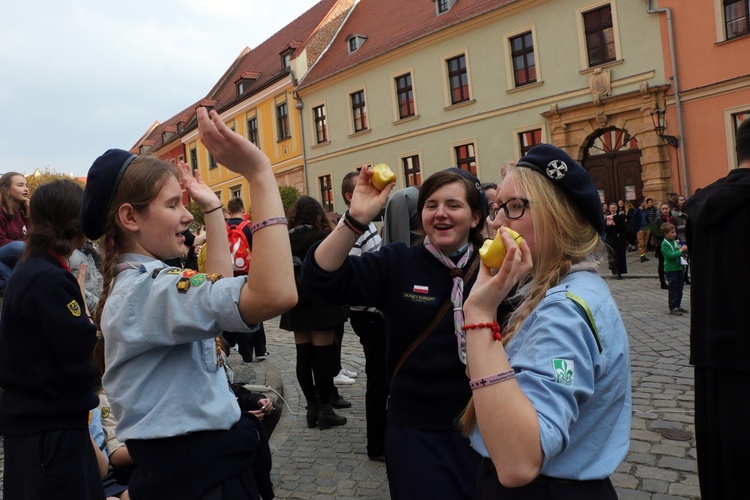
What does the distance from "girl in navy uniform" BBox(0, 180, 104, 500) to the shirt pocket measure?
0.85 metres

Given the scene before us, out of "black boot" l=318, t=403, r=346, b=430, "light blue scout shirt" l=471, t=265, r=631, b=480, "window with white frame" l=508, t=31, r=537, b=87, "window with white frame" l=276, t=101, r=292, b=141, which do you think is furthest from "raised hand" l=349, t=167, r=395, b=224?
"window with white frame" l=276, t=101, r=292, b=141

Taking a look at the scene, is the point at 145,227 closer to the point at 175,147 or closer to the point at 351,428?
the point at 351,428

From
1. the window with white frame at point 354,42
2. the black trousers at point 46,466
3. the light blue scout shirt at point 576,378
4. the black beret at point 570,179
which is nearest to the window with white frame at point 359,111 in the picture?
the window with white frame at point 354,42

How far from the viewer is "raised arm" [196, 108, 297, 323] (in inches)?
61.5

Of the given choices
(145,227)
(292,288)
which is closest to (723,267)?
(292,288)

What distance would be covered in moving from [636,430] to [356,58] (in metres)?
24.8

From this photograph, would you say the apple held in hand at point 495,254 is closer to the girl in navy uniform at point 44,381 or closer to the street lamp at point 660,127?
the girl in navy uniform at point 44,381

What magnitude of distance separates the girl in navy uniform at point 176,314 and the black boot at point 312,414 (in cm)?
342

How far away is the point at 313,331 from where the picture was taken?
532 cm

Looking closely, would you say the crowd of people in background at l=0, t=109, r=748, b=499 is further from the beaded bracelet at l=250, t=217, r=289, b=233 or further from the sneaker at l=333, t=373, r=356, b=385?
the sneaker at l=333, t=373, r=356, b=385

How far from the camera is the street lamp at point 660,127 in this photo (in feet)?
58.0

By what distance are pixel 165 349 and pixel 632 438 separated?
3898 millimetres

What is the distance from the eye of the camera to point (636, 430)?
463 centimetres

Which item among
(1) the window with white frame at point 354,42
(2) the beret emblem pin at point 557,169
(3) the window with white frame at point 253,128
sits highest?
(1) the window with white frame at point 354,42
